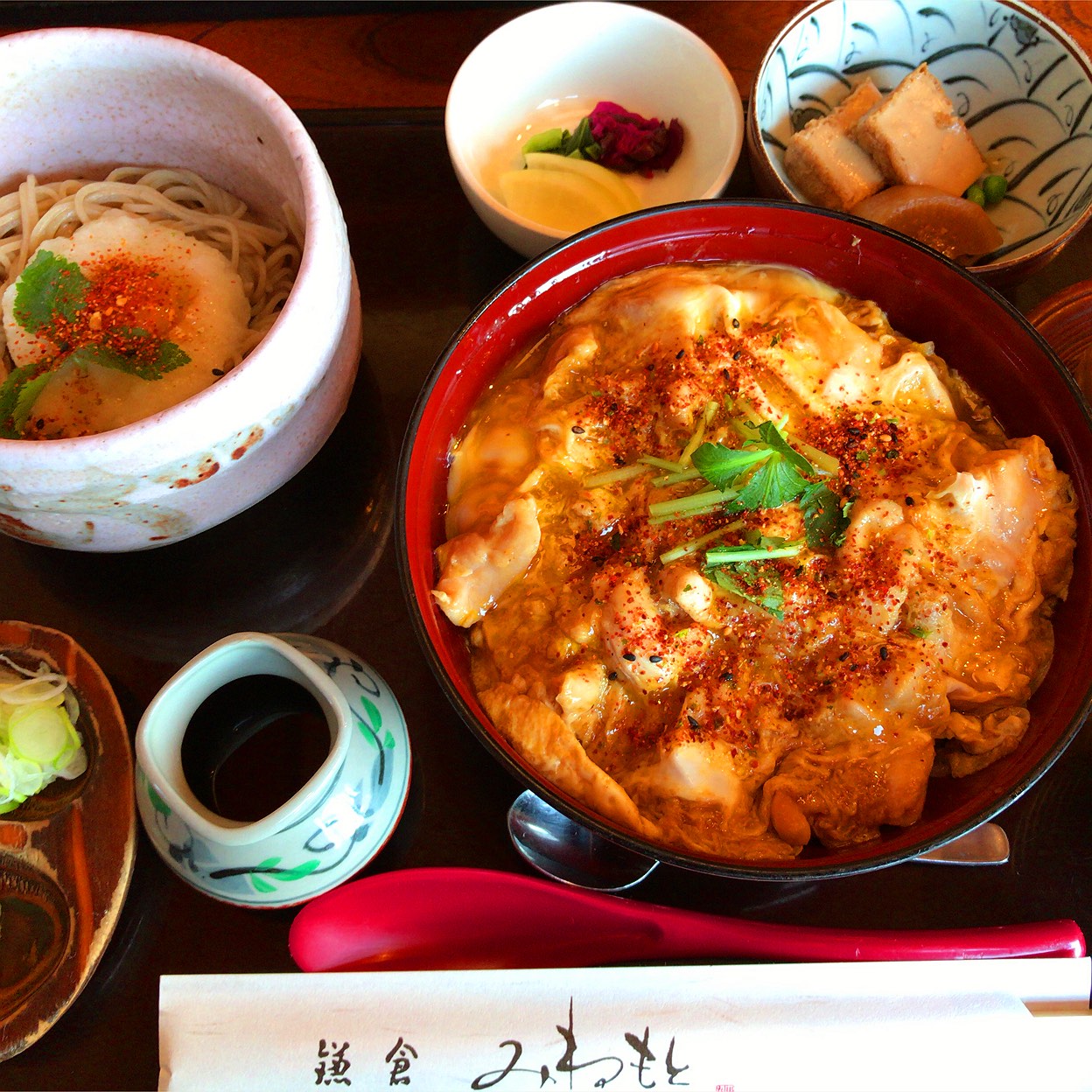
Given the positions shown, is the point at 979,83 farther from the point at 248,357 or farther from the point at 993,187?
the point at 248,357

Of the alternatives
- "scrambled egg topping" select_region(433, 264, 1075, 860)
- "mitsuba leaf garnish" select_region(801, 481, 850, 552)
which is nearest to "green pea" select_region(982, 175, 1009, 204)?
"scrambled egg topping" select_region(433, 264, 1075, 860)

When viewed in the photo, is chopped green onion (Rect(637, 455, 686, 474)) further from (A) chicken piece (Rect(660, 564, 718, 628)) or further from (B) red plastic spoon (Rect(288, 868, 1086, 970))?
(B) red plastic spoon (Rect(288, 868, 1086, 970))

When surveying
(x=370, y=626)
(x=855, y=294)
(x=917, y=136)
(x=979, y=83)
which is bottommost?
(x=370, y=626)

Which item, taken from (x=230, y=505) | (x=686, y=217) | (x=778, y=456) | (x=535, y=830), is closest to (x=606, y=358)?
(x=686, y=217)

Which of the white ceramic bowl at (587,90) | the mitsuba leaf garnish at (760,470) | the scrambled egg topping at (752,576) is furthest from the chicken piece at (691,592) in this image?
the white ceramic bowl at (587,90)

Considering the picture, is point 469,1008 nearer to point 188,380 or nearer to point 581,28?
point 188,380

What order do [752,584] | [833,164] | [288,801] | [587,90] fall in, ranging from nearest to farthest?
[288,801]
[752,584]
[833,164]
[587,90]

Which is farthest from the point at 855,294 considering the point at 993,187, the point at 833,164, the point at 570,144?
the point at 570,144
